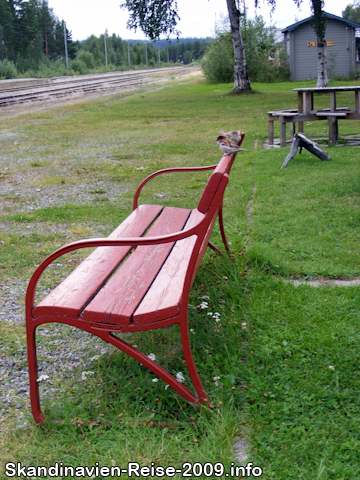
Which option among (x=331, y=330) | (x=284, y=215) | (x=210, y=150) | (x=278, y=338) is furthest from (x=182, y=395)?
(x=210, y=150)

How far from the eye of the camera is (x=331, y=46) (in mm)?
33844

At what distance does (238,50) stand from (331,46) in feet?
45.5

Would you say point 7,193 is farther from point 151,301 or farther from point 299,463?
point 299,463

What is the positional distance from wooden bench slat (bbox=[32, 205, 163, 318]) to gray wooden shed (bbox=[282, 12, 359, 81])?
33994 millimetres

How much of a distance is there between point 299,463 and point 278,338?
930 millimetres

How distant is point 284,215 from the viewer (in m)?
5.20

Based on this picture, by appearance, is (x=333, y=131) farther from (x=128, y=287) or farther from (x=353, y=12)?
(x=353, y=12)

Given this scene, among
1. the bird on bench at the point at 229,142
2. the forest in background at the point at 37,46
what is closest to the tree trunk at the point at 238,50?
the bird on bench at the point at 229,142

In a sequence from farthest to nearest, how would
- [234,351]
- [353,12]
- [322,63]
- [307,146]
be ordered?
1. [353,12]
2. [322,63]
3. [307,146]
4. [234,351]

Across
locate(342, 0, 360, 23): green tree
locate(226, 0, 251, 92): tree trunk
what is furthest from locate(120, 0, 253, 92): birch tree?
locate(342, 0, 360, 23): green tree

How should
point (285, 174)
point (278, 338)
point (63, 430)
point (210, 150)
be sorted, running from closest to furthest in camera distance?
point (63, 430)
point (278, 338)
point (285, 174)
point (210, 150)

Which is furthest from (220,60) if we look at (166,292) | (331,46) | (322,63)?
(166,292)

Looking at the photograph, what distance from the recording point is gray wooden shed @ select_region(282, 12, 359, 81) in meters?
33.5

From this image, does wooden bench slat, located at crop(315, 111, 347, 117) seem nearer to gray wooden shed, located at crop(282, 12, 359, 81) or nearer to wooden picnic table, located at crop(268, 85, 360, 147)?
wooden picnic table, located at crop(268, 85, 360, 147)
